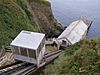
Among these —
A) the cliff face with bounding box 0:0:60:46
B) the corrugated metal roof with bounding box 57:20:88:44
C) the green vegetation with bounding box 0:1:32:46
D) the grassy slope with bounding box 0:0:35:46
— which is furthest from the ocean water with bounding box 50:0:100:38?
the green vegetation with bounding box 0:1:32:46

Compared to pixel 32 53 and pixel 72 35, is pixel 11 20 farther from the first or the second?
pixel 32 53

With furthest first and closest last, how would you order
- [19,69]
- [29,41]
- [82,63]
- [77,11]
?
[77,11] → [29,41] → [19,69] → [82,63]

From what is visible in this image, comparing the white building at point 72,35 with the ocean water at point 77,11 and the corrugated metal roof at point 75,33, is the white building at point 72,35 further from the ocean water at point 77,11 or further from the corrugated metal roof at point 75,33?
the ocean water at point 77,11

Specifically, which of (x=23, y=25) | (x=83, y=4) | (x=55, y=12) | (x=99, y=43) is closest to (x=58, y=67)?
(x=99, y=43)

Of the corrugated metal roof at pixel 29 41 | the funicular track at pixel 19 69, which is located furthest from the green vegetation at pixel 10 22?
the funicular track at pixel 19 69

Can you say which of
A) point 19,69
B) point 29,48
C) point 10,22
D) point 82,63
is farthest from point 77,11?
point 82,63

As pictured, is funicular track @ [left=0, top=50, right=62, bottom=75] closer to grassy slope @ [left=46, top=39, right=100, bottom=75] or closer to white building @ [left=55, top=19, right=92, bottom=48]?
grassy slope @ [left=46, top=39, right=100, bottom=75]
